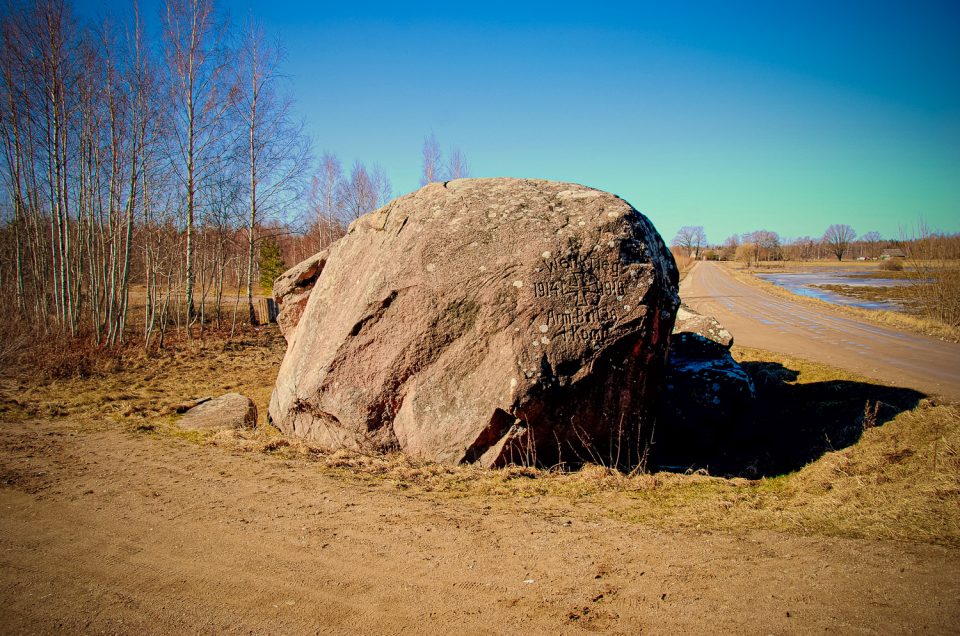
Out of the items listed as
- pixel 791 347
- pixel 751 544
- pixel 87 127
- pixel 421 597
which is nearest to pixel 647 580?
pixel 751 544

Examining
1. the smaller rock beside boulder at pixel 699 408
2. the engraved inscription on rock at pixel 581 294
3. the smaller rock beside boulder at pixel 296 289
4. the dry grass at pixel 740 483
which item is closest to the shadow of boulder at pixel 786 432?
the smaller rock beside boulder at pixel 699 408

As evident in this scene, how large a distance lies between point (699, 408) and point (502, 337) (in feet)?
12.1

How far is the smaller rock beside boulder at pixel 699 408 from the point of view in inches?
271

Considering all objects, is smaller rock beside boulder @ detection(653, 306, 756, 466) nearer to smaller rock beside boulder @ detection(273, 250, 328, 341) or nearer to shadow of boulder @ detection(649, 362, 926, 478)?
shadow of boulder @ detection(649, 362, 926, 478)

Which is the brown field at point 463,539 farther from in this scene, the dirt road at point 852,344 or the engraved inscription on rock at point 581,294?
the dirt road at point 852,344

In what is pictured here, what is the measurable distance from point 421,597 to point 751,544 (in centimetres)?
260

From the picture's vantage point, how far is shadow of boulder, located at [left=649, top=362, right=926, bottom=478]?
6.16 meters

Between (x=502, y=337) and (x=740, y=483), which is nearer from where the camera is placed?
(x=740, y=483)

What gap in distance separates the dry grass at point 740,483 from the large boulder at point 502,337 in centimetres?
40

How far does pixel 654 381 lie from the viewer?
6055 mm

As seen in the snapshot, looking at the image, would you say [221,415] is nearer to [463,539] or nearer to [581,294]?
[463,539]

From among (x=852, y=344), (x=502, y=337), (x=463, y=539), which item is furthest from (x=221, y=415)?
(x=852, y=344)

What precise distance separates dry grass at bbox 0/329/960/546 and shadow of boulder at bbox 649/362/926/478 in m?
0.31

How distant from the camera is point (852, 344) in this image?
1353cm
